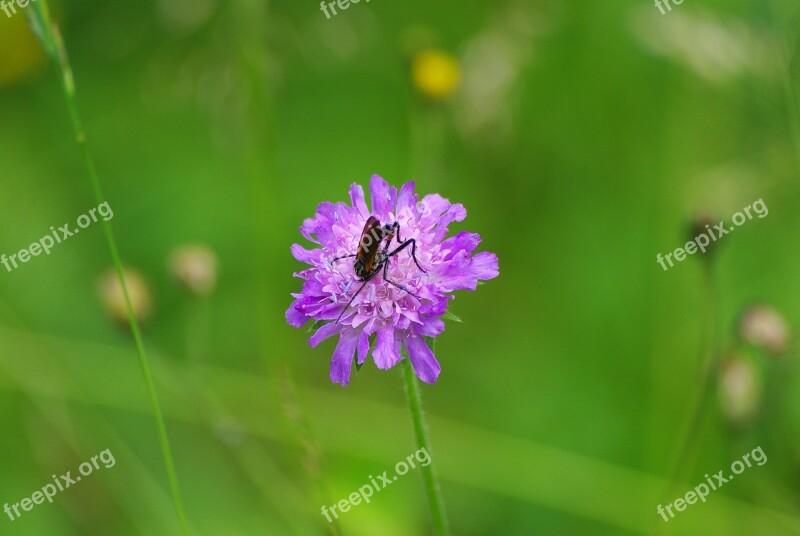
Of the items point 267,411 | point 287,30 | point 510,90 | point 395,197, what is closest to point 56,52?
point 395,197

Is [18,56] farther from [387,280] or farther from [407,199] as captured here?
[387,280]

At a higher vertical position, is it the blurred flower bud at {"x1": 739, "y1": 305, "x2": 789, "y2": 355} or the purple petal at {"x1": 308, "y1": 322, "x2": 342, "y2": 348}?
the blurred flower bud at {"x1": 739, "y1": 305, "x2": 789, "y2": 355}

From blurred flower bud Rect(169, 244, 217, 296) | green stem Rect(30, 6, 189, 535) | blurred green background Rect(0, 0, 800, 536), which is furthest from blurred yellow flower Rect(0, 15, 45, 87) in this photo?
green stem Rect(30, 6, 189, 535)

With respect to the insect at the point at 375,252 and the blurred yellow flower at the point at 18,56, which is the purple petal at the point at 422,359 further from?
the blurred yellow flower at the point at 18,56

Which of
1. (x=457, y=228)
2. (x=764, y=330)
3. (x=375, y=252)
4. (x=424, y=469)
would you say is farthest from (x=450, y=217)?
(x=457, y=228)

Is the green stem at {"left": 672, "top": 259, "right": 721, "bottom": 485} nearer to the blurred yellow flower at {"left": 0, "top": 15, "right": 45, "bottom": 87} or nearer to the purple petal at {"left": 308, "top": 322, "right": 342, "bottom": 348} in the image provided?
the purple petal at {"left": 308, "top": 322, "right": 342, "bottom": 348}
